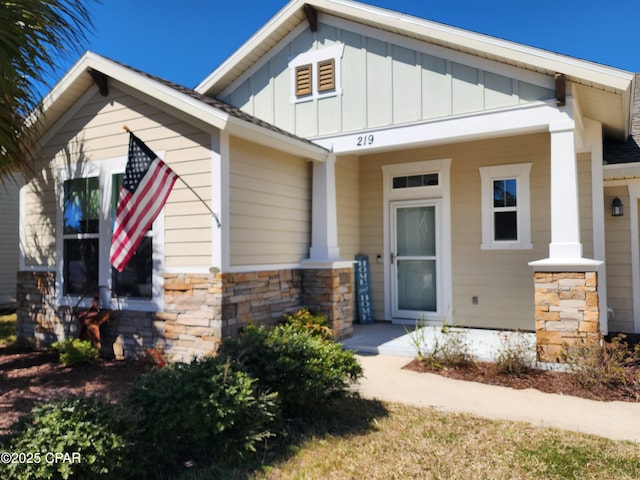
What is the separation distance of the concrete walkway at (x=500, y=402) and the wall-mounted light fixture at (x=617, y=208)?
11.4 ft

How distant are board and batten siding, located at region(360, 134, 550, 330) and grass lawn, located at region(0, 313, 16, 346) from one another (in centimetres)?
759

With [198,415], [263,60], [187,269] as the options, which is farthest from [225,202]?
[263,60]

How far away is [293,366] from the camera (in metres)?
4.00

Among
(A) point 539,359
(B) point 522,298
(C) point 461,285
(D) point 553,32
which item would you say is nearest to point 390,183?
(C) point 461,285

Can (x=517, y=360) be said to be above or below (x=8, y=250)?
below

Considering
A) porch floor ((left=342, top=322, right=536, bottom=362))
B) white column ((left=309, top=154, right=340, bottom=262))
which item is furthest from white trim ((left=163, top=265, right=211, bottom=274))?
porch floor ((left=342, top=322, right=536, bottom=362))

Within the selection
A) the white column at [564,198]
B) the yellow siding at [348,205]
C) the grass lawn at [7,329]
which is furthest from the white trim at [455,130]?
the grass lawn at [7,329]

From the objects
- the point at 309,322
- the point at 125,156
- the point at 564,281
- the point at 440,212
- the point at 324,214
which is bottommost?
the point at 309,322

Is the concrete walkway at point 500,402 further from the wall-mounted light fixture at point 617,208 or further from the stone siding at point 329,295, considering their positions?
the wall-mounted light fixture at point 617,208

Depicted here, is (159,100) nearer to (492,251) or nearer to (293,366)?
(293,366)

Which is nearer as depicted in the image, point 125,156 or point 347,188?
point 125,156

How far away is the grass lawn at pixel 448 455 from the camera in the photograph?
3.17 m

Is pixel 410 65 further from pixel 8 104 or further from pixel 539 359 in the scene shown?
pixel 8 104

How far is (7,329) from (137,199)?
6013 mm
